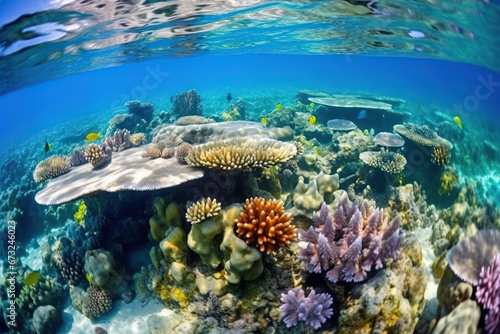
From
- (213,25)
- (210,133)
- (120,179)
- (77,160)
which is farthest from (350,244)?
(213,25)

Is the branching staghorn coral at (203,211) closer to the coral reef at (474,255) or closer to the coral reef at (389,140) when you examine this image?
the coral reef at (474,255)

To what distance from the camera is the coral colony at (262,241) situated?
349 centimetres

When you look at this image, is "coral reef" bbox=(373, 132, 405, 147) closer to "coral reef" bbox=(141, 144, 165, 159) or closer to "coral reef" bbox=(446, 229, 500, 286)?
"coral reef" bbox=(446, 229, 500, 286)

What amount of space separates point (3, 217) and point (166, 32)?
13.2m

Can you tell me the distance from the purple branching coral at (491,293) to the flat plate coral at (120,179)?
4.01m

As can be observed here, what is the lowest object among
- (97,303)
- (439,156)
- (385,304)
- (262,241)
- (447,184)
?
(97,303)

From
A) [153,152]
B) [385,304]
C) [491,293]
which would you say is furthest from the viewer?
[153,152]

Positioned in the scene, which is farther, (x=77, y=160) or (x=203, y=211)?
(x=77, y=160)

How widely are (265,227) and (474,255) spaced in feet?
8.54

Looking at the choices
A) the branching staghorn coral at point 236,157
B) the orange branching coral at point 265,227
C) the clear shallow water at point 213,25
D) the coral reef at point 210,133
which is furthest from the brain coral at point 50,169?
the clear shallow water at point 213,25

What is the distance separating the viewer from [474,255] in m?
3.38

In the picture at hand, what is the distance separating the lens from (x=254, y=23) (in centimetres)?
1798

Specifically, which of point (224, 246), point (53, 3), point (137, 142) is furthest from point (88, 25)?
point (224, 246)

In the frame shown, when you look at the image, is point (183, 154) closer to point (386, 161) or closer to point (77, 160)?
point (77, 160)
